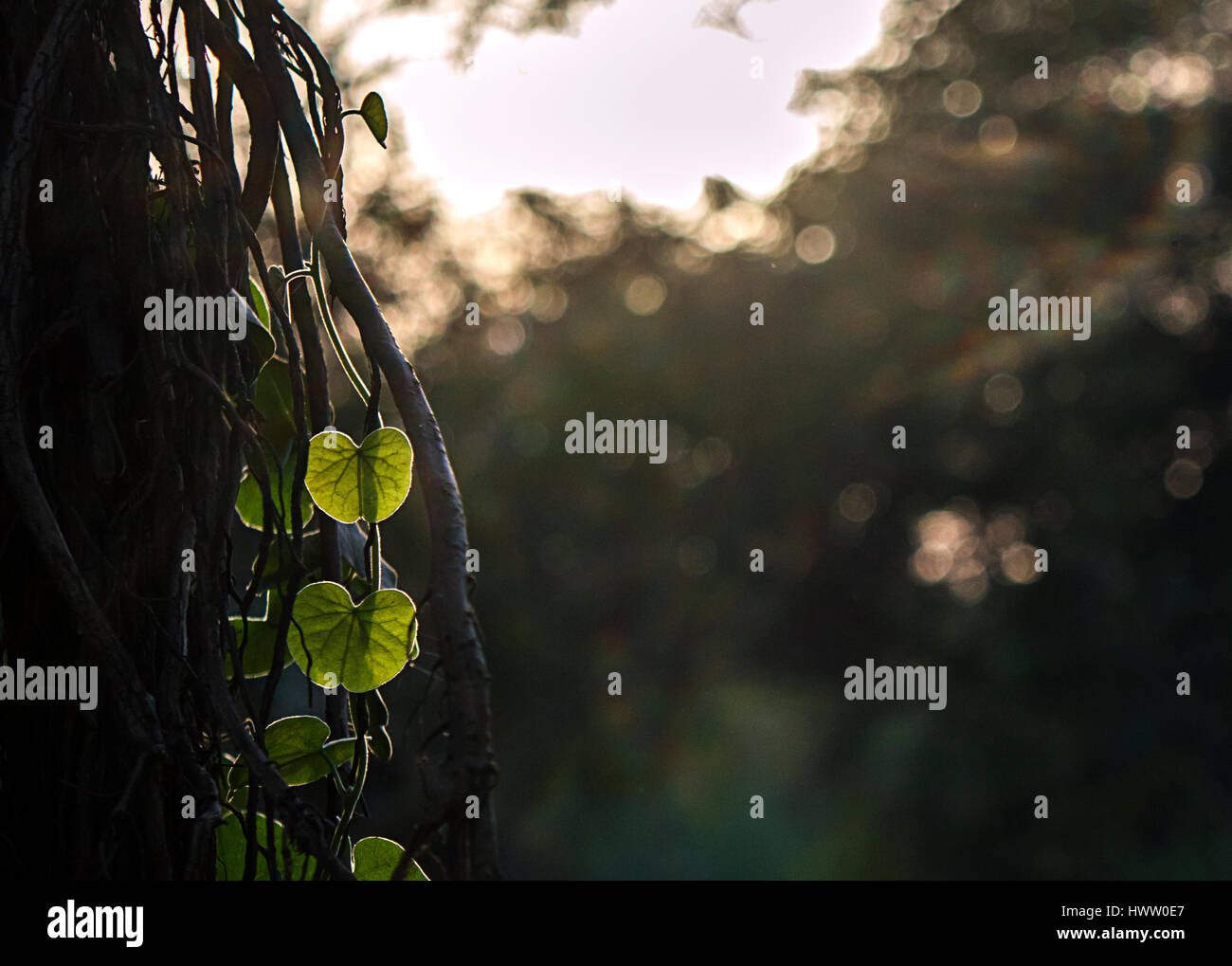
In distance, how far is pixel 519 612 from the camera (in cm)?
896

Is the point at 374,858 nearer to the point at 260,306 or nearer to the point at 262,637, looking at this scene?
the point at 262,637

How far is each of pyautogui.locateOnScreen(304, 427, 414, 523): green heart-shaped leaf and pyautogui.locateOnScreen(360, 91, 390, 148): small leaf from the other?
0.59 feet

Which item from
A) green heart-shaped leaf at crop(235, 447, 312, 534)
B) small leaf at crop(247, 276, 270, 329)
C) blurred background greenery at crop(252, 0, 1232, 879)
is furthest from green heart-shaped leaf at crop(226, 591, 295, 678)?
blurred background greenery at crop(252, 0, 1232, 879)

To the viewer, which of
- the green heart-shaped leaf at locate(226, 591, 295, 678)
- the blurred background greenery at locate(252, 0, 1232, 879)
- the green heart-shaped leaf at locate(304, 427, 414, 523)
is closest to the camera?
the green heart-shaped leaf at locate(304, 427, 414, 523)

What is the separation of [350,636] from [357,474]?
0.08 meters

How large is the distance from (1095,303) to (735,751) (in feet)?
12.6

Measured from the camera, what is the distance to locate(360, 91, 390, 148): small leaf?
0.62 m

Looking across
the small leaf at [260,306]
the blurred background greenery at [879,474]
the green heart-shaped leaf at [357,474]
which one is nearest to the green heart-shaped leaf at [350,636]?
the green heart-shaped leaf at [357,474]

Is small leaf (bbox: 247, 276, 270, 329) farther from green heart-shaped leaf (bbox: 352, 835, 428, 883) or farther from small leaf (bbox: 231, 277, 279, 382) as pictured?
green heart-shaped leaf (bbox: 352, 835, 428, 883)

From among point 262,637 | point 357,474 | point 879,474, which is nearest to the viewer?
point 357,474

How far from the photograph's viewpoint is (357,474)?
54cm

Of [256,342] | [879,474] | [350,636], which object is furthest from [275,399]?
[879,474]
